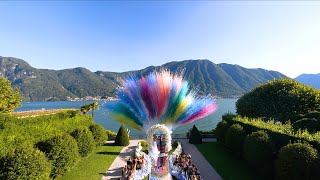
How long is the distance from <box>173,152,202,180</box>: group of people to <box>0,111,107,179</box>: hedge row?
7.83 meters

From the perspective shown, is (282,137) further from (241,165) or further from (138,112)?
(138,112)

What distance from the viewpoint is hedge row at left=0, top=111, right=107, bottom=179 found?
44.3 feet

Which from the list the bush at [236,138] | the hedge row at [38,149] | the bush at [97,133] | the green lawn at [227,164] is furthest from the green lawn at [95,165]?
the bush at [236,138]

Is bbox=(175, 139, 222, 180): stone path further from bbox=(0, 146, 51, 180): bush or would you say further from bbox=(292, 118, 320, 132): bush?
bbox=(0, 146, 51, 180): bush

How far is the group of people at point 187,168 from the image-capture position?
15816 millimetres

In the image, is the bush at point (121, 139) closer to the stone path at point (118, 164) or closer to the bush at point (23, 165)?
the stone path at point (118, 164)

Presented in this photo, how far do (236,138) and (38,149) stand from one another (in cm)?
1588

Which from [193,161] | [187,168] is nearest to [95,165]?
[193,161]

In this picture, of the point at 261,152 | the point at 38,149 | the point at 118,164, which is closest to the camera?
the point at 38,149

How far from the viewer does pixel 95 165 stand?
22.5 metres

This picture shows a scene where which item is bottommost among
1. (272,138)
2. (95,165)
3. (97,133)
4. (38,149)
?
(95,165)

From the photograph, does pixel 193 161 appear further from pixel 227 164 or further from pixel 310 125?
pixel 310 125

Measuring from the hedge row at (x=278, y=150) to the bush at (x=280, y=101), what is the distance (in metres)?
12.5

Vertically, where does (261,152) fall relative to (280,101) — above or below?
below
